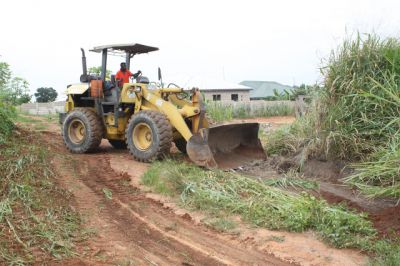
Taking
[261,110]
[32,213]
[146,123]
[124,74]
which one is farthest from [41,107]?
[32,213]

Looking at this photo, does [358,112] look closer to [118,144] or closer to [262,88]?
[118,144]

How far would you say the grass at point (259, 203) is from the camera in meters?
5.34

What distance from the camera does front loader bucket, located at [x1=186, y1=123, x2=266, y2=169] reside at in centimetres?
818

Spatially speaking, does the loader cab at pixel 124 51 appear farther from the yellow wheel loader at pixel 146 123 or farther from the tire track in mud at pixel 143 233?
the tire track in mud at pixel 143 233

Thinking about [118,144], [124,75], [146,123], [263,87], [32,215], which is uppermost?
[263,87]

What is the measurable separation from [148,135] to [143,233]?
397 cm

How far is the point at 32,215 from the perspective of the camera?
5.40m

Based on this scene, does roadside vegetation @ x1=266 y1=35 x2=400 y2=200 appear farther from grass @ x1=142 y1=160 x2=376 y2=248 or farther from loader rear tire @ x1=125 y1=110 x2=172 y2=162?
loader rear tire @ x1=125 y1=110 x2=172 y2=162

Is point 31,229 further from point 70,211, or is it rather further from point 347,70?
point 347,70

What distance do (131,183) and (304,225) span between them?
127 inches

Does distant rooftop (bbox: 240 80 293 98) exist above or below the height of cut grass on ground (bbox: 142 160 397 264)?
above

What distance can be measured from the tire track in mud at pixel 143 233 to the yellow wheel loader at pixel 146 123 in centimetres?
135

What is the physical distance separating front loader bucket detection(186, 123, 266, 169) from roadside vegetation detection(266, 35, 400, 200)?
2.99 ft

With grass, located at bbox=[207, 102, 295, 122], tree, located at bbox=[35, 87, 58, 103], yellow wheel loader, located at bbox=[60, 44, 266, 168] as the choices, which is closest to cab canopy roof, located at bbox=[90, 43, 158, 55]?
yellow wheel loader, located at bbox=[60, 44, 266, 168]
